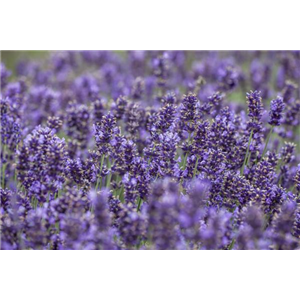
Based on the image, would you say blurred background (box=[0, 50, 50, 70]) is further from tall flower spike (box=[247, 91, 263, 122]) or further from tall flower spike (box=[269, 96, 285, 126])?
tall flower spike (box=[269, 96, 285, 126])

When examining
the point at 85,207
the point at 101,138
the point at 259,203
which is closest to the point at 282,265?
the point at 259,203

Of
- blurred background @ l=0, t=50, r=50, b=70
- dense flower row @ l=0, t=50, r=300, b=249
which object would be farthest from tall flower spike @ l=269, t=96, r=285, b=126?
blurred background @ l=0, t=50, r=50, b=70

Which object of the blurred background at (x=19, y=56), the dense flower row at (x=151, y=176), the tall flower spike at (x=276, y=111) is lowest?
the dense flower row at (x=151, y=176)

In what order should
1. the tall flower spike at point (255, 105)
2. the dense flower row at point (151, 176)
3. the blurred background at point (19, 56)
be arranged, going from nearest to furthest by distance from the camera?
the dense flower row at point (151, 176), the tall flower spike at point (255, 105), the blurred background at point (19, 56)

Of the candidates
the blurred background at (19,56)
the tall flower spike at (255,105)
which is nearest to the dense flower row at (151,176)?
the tall flower spike at (255,105)

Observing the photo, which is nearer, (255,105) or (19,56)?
(255,105)

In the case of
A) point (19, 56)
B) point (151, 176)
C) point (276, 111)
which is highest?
point (19, 56)

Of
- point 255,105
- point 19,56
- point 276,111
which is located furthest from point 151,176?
point 19,56

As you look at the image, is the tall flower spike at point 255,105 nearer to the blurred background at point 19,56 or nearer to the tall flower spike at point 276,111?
the tall flower spike at point 276,111

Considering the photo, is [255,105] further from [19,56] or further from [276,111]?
[19,56]
